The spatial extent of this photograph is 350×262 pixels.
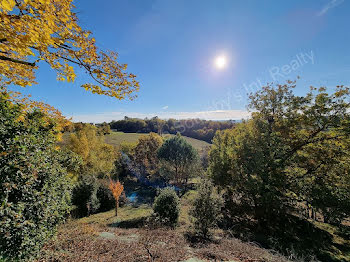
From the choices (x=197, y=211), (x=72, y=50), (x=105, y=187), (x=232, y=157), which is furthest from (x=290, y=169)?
(x=105, y=187)

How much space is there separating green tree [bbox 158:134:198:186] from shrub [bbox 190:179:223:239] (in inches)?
644

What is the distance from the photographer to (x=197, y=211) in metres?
8.64

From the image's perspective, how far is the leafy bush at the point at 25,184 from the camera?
133 inches

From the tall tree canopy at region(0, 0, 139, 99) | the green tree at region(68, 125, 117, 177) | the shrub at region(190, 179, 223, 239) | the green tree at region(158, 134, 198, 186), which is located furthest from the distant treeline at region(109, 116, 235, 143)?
the tall tree canopy at region(0, 0, 139, 99)

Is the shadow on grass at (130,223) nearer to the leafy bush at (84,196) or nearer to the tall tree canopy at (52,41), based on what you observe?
the leafy bush at (84,196)

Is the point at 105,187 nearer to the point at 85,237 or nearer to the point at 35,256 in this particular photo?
the point at 85,237

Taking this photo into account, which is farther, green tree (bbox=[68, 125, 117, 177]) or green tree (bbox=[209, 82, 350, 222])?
green tree (bbox=[68, 125, 117, 177])

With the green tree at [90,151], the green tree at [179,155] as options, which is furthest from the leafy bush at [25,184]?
the green tree at [179,155]

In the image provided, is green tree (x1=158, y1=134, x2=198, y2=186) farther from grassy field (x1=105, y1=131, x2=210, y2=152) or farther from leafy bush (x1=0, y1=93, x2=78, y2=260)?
leafy bush (x1=0, y1=93, x2=78, y2=260)

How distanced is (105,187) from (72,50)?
16925mm

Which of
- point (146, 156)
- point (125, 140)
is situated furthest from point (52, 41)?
point (125, 140)

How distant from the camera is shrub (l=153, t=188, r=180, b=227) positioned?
10.2 m

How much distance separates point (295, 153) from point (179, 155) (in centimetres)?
1636

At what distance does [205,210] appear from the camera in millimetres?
8477
